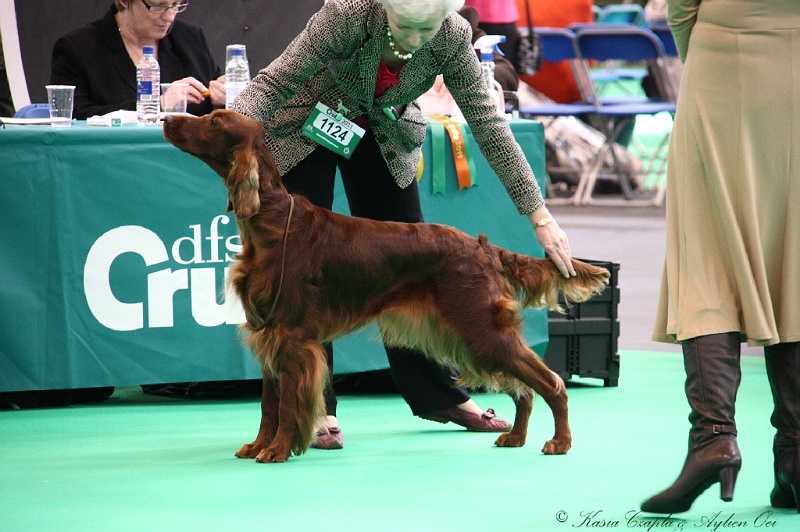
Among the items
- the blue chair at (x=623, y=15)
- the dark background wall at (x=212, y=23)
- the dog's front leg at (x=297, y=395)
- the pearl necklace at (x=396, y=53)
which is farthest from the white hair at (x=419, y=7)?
the blue chair at (x=623, y=15)

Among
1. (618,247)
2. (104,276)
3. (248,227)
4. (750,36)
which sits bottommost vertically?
(618,247)

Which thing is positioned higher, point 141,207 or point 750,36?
point 750,36

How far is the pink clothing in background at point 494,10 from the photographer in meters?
7.23

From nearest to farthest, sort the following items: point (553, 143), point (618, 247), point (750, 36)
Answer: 1. point (750, 36)
2. point (618, 247)
3. point (553, 143)

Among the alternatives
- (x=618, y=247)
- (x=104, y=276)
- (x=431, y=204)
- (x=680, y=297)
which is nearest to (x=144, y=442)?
(x=104, y=276)

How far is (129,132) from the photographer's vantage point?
411cm

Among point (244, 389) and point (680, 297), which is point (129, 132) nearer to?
point (244, 389)

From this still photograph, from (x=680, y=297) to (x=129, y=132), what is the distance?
7.25 ft

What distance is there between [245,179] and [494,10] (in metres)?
4.42

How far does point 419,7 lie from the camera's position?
305 centimetres

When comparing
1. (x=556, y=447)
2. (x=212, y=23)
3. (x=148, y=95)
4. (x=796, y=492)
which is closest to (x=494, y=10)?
(x=212, y=23)

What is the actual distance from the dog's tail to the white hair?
2.47ft

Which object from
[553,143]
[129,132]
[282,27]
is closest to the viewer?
[129,132]

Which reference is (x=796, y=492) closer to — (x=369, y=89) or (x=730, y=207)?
(x=730, y=207)
